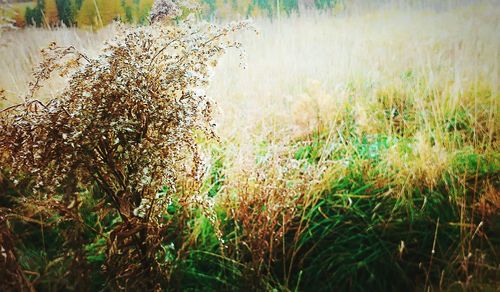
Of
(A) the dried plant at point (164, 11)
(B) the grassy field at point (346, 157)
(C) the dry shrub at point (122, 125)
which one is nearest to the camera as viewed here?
(C) the dry shrub at point (122, 125)

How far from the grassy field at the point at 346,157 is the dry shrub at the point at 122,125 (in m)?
0.34

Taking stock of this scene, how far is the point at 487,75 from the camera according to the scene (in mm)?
1932

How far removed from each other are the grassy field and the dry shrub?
0.34 meters

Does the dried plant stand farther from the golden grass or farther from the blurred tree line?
the golden grass

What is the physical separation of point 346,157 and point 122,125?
100cm

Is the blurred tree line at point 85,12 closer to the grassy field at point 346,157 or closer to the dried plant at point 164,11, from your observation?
the grassy field at point 346,157

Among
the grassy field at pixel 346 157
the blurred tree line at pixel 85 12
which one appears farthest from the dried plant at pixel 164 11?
the grassy field at pixel 346 157

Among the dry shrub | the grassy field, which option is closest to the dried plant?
the dry shrub

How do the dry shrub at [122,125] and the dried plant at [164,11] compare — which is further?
the dried plant at [164,11]

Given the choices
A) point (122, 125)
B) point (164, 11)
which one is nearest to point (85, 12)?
point (164, 11)

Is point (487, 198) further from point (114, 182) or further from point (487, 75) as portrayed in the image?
point (114, 182)

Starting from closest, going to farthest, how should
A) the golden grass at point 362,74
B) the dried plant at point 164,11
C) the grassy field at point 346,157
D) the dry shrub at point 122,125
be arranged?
the dry shrub at point 122,125 → the dried plant at point 164,11 → the grassy field at point 346,157 → the golden grass at point 362,74

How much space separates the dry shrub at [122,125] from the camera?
1264mm

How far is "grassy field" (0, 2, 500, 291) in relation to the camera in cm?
174
